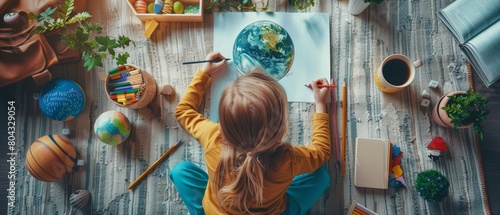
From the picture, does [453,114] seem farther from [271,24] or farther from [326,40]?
[271,24]

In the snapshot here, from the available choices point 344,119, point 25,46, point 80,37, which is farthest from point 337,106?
point 25,46

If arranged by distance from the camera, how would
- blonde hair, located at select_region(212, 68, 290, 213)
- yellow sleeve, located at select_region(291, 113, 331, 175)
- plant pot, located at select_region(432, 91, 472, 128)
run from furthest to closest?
plant pot, located at select_region(432, 91, 472, 128) < yellow sleeve, located at select_region(291, 113, 331, 175) < blonde hair, located at select_region(212, 68, 290, 213)

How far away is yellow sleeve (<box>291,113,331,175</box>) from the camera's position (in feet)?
2.36

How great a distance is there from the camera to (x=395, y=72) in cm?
85

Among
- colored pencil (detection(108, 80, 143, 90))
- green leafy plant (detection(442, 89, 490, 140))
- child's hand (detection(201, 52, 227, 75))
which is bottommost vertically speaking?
green leafy plant (detection(442, 89, 490, 140))

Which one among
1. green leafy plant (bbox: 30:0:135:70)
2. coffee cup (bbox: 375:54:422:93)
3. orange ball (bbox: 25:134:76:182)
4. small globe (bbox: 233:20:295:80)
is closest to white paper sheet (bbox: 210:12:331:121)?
small globe (bbox: 233:20:295:80)

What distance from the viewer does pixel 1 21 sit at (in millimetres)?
827

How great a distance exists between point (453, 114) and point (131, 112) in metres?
0.79

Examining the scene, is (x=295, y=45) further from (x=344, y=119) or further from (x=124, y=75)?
(x=124, y=75)

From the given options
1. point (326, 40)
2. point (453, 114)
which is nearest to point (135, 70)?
point (326, 40)

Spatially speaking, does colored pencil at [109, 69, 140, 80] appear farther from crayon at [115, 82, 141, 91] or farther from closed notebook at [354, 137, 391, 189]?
closed notebook at [354, 137, 391, 189]

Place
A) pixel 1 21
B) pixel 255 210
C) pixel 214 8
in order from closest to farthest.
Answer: pixel 255 210 < pixel 1 21 < pixel 214 8

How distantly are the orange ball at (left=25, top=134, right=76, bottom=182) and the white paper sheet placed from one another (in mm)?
362

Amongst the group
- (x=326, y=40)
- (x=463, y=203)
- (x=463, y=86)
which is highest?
(x=326, y=40)
